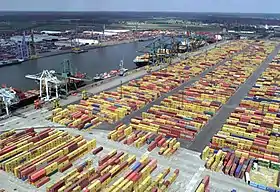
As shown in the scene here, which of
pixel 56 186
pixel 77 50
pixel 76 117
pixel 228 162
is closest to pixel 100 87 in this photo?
pixel 76 117

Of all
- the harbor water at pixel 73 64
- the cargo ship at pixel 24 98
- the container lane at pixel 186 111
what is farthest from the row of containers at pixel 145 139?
the harbor water at pixel 73 64

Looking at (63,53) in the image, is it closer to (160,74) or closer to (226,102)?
(160,74)

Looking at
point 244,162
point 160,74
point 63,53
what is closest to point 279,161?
point 244,162

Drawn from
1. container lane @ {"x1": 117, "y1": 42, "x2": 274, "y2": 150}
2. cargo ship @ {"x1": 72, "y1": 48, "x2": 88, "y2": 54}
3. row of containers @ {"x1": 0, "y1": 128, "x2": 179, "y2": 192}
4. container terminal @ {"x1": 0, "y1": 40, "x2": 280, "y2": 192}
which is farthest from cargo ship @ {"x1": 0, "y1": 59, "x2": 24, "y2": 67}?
row of containers @ {"x1": 0, "y1": 128, "x2": 179, "y2": 192}

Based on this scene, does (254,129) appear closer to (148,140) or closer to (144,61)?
(148,140)

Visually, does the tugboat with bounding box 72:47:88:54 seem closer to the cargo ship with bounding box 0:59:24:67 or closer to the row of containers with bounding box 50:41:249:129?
the cargo ship with bounding box 0:59:24:67

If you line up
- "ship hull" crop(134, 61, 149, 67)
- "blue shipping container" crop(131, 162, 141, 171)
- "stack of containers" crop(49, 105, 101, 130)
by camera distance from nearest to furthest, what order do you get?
"blue shipping container" crop(131, 162, 141, 171) < "stack of containers" crop(49, 105, 101, 130) < "ship hull" crop(134, 61, 149, 67)
